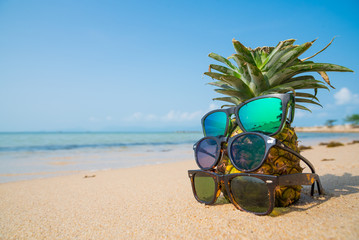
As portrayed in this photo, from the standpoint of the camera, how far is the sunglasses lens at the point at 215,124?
225cm

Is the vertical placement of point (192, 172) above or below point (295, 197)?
above

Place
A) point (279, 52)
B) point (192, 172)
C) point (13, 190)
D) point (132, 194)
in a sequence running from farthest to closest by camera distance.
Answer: point (13, 190), point (132, 194), point (192, 172), point (279, 52)

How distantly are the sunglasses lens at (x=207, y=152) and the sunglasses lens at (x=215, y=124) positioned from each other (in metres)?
0.15

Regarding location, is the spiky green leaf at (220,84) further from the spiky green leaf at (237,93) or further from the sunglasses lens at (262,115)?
the sunglasses lens at (262,115)

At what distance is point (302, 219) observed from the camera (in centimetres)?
162

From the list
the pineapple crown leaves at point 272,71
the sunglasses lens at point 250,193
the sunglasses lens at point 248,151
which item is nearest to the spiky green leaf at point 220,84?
the pineapple crown leaves at point 272,71

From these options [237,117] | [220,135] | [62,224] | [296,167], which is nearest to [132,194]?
[62,224]

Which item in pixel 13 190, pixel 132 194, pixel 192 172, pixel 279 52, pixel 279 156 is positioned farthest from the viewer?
pixel 13 190

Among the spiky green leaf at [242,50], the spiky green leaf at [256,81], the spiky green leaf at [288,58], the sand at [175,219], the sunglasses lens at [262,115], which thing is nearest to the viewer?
the sand at [175,219]

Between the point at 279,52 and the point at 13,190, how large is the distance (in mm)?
5078

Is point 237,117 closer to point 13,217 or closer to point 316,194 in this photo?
point 316,194

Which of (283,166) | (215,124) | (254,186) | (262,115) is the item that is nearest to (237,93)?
(215,124)

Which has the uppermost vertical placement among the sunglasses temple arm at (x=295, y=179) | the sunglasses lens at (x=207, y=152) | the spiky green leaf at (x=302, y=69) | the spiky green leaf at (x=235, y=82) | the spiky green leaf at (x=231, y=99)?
the spiky green leaf at (x=302, y=69)

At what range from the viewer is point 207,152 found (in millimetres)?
2260
